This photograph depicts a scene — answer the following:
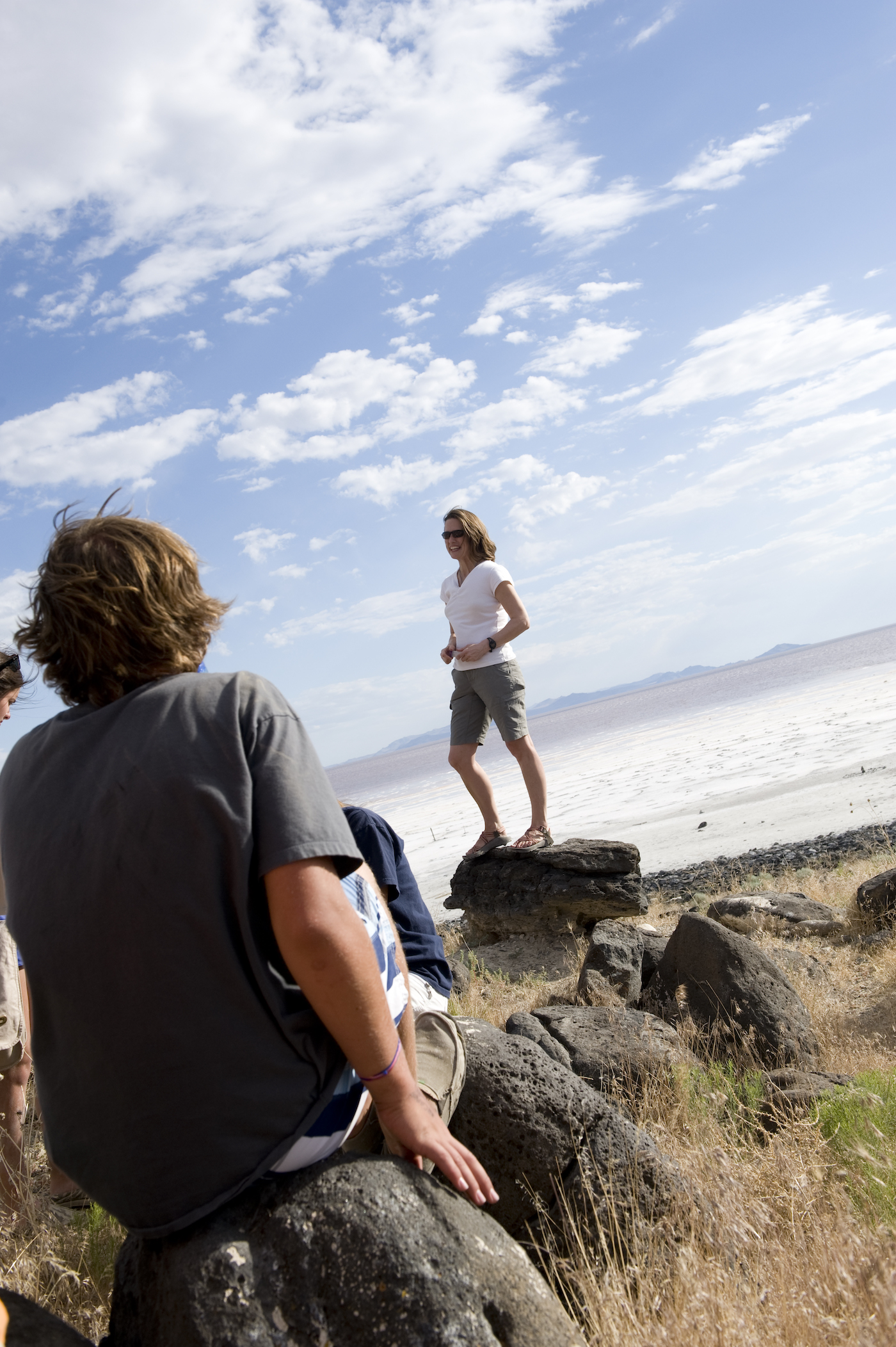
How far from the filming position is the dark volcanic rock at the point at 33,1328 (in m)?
1.82

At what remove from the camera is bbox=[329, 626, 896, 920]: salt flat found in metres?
15.2

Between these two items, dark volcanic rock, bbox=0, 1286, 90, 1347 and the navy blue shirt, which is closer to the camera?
dark volcanic rock, bbox=0, 1286, 90, 1347

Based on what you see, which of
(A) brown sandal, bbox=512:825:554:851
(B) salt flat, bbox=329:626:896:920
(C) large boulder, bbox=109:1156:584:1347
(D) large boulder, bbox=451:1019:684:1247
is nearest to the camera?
(C) large boulder, bbox=109:1156:584:1347

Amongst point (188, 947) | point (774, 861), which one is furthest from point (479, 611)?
point (774, 861)

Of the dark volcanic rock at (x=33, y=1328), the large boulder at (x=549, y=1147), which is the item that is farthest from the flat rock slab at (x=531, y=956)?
the dark volcanic rock at (x=33, y=1328)

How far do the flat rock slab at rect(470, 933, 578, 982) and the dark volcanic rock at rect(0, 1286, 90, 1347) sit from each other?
6.05m

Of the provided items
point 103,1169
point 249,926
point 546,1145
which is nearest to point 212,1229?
point 103,1169

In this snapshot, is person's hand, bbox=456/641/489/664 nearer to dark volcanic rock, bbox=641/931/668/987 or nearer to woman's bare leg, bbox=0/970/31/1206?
dark volcanic rock, bbox=641/931/668/987

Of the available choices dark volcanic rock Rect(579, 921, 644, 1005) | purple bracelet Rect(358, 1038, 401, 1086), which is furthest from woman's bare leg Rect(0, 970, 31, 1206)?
dark volcanic rock Rect(579, 921, 644, 1005)

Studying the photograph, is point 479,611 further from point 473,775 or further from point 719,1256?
point 719,1256

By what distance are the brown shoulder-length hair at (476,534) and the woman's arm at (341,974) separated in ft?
19.9

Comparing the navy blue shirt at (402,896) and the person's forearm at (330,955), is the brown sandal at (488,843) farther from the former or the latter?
the person's forearm at (330,955)

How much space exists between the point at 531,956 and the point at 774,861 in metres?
5.70

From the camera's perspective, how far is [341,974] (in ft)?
5.71
